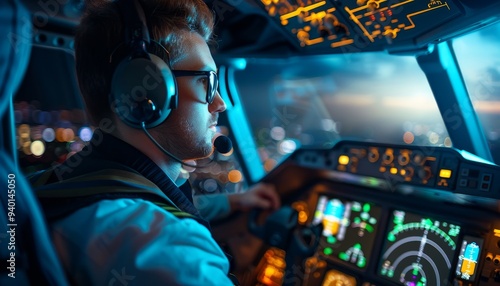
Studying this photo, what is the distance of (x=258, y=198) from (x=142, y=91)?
1.29 metres

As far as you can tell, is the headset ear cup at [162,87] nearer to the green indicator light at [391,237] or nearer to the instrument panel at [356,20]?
the instrument panel at [356,20]

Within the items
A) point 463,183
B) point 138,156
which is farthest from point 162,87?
point 463,183

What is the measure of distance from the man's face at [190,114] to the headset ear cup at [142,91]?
0.08 m

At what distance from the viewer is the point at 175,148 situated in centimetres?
104

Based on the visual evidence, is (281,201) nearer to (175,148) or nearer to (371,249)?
(371,249)

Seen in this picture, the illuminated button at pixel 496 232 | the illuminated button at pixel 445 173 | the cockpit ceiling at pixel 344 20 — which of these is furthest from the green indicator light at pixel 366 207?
the cockpit ceiling at pixel 344 20

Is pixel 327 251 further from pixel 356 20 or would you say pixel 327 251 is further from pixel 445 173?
pixel 356 20

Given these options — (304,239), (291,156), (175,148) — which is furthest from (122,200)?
(291,156)

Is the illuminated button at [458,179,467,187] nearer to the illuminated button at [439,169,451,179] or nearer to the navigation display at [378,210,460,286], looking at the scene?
the illuminated button at [439,169,451,179]

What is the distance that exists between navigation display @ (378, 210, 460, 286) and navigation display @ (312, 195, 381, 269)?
0.27ft

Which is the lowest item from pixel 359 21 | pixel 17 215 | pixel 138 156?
pixel 17 215

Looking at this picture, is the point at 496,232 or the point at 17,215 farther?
the point at 496,232

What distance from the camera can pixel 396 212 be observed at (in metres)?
1.75

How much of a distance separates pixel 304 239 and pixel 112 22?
1249 mm
